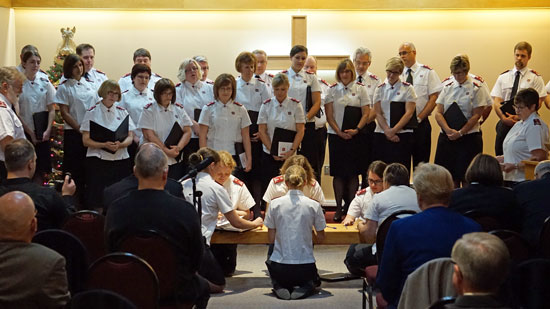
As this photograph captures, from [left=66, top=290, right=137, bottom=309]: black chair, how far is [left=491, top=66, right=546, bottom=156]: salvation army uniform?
22.1 ft

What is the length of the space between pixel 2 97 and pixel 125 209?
11.3ft

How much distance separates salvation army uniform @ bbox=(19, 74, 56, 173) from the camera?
24.6 ft

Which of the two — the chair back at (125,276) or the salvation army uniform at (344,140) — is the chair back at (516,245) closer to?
the chair back at (125,276)

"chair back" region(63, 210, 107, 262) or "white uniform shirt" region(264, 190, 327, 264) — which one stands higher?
"chair back" region(63, 210, 107, 262)

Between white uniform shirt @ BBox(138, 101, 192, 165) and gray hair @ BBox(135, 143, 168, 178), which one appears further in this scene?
white uniform shirt @ BBox(138, 101, 192, 165)

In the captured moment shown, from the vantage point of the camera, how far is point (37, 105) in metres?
7.60

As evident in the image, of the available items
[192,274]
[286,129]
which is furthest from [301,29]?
[192,274]

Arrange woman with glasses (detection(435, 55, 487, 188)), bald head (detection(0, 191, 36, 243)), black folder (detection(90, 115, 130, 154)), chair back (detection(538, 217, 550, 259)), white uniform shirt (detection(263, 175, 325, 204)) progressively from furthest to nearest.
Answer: woman with glasses (detection(435, 55, 487, 188)), black folder (detection(90, 115, 130, 154)), white uniform shirt (detection(263, 175, 325, 204)), chair back (detection(538, 217, 550, 259)), bald head (detection(0, 191, 36, 243))

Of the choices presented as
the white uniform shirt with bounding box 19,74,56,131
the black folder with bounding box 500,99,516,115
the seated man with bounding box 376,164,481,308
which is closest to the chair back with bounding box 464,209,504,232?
the seated man with bounding box 376,164,481,308

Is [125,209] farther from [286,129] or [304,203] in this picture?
[286,129]

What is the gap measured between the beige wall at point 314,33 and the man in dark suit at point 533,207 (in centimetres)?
575

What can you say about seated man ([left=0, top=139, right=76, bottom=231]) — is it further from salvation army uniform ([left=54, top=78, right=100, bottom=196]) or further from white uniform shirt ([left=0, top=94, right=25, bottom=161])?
salvation army uniform ([left=54, top=78, right=100, bottom=196])

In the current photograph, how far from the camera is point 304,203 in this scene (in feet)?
18.7

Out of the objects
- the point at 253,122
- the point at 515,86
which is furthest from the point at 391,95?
the point at 515,86
